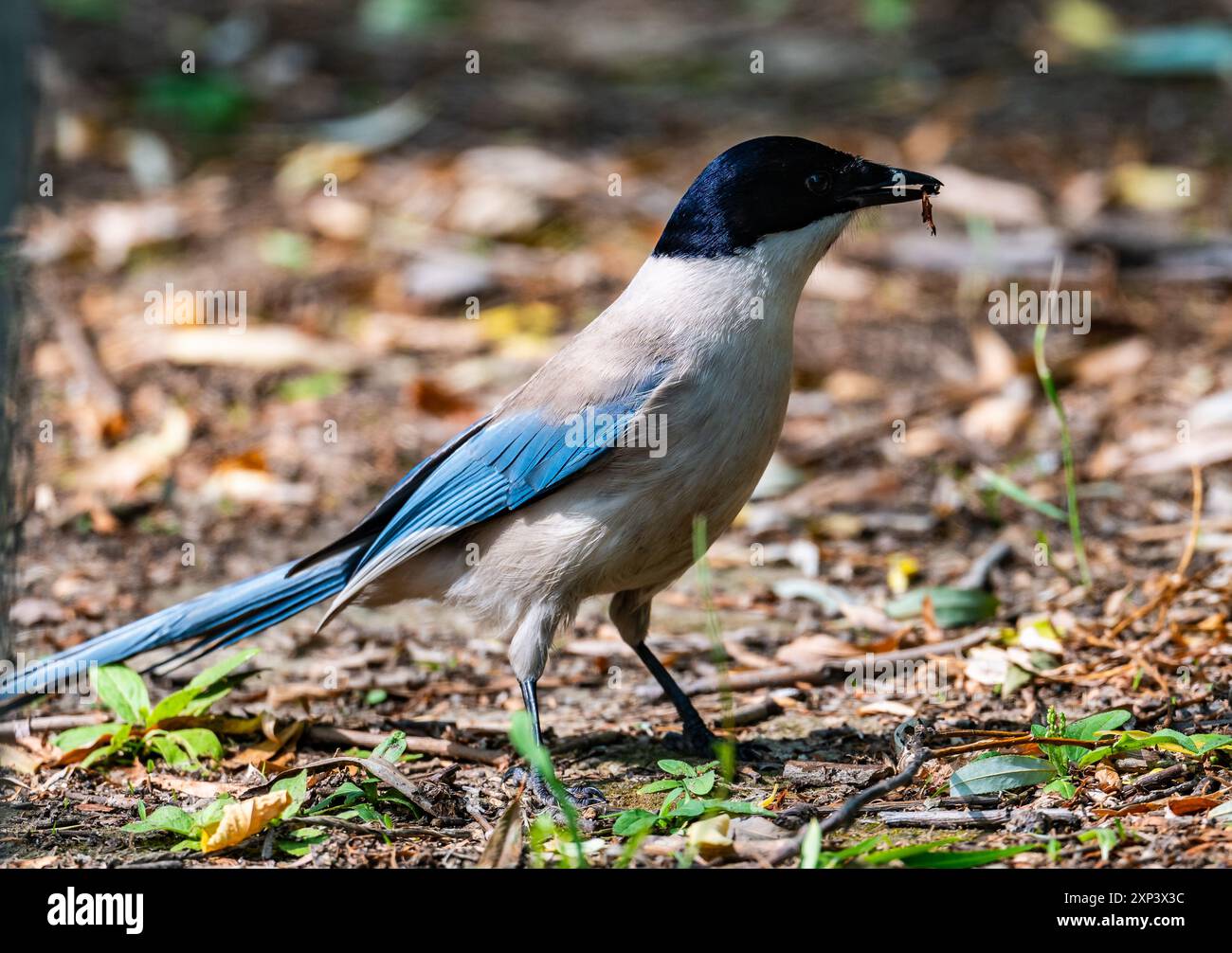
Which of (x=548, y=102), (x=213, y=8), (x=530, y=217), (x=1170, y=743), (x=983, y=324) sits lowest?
(x=1170, y=743)

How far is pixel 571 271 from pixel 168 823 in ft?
17.6

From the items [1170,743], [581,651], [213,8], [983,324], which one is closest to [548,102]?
[213,8]

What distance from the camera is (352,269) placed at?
8.78 m

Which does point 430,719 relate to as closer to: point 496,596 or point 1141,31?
point 496,596

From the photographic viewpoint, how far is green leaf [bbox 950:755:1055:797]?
394 cm

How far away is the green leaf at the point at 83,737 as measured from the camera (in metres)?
4.42

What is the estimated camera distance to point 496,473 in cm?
475

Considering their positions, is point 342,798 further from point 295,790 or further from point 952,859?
point 952,859

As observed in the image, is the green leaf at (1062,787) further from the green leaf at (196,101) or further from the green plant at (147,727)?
the green leaf at (196,101)

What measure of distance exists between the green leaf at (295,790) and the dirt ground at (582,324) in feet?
0.34

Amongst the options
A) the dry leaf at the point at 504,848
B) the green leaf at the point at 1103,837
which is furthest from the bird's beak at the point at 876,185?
the dry leaf at the point at 504,848

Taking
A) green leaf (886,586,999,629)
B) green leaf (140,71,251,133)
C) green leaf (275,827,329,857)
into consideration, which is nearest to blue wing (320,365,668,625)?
green leaf (275,827,329,857)

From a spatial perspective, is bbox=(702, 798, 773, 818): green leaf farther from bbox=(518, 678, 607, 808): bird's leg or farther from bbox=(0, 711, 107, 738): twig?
bbox=(0, 711, 107, 738): twig
